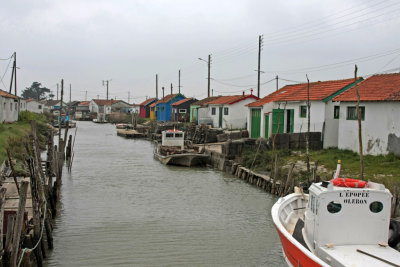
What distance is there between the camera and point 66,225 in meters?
14.5

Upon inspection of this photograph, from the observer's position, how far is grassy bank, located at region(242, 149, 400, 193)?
16.2 meters

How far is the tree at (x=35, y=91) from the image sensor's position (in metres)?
143

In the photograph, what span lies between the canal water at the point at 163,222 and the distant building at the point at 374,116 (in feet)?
18.3

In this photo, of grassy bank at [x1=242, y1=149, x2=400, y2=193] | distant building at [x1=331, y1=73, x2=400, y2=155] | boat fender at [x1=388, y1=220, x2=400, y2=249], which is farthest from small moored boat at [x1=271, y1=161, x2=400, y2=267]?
distant building at [x1=331, y1=73, x2=400, y2=155]

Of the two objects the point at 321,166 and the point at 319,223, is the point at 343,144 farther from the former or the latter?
the point at 319,223

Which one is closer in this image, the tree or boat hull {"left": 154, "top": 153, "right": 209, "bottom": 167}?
boat hull {"left": 154, "top": 153, "right": 209, "bottom": 167}

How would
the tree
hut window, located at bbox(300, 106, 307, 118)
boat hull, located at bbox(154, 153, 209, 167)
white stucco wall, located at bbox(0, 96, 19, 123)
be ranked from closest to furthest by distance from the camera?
hut window, located at bbox(300, 106, 307, 118), boat hull, located at bbox(154, 153, 209, 167), white stucco wall, located at bbox(0, 96, 19, 123), the tree

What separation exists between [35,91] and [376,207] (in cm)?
14990

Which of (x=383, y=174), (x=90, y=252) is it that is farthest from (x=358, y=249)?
(x=383, y=174)

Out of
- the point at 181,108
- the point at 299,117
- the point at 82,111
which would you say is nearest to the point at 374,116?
the point at 299,117

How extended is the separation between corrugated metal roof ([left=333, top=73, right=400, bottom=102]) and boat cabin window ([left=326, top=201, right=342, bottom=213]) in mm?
11943

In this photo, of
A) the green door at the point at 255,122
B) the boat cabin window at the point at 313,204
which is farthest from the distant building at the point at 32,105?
the boat cabin window at the point at 313,204

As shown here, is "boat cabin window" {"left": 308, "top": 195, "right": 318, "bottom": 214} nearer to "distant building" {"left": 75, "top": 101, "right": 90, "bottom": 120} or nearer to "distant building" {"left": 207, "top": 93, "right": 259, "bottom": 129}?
"distant building" {"left": 207, "top": 93, "right": 259, "bottom": 129}

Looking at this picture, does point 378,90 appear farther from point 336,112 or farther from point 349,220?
point 349,220
